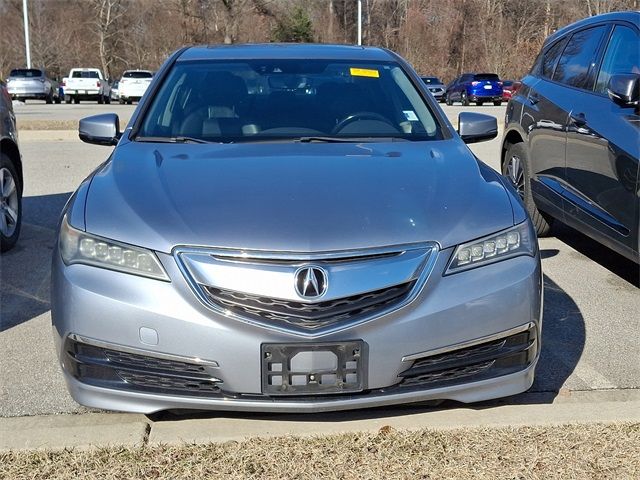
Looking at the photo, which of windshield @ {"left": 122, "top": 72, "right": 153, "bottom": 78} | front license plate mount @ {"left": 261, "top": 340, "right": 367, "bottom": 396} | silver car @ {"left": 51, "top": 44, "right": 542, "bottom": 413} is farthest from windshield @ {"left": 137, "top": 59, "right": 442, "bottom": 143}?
windshield @ {"left": 122, "top": 72, "right": 153, "bottom": 78}

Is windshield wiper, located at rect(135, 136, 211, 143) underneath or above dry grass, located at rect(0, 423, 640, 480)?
above

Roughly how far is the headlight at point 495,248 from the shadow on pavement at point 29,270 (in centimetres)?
282

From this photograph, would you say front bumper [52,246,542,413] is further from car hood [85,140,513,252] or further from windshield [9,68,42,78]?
windshield [9,68,42,78]

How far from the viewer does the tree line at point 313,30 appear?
2072 inches

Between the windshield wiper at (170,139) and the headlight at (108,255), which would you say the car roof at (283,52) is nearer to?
the windshield wiper at (170,139)

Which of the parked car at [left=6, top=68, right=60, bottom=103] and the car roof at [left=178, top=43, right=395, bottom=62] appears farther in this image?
the parked car at [left=6, top=68, right=60, bottom=103]

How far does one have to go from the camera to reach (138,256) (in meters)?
2.82

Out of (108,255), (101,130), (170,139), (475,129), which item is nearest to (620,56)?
(475,129)

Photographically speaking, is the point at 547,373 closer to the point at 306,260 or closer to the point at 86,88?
the point at 306,260

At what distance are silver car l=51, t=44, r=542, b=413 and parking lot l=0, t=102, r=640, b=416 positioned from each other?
67cm

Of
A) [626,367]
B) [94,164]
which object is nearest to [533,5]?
[94,164]

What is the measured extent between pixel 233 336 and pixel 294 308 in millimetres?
232

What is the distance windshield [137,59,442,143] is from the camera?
402cm

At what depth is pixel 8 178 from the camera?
20.1 feet
